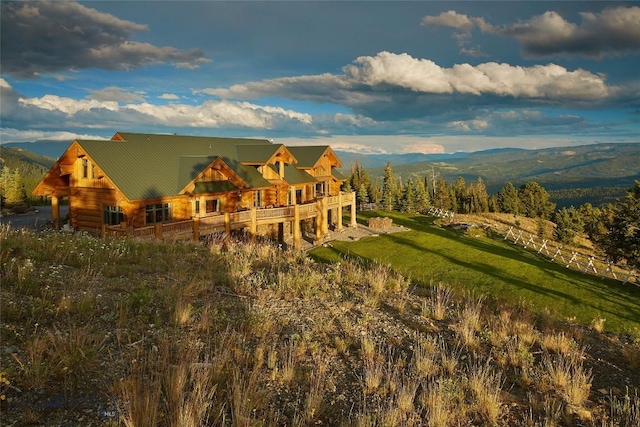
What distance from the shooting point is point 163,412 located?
3840 mm

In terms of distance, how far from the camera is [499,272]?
24.1 m

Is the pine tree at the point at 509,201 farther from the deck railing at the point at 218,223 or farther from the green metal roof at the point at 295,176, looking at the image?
the deck railing at the point at 218,223

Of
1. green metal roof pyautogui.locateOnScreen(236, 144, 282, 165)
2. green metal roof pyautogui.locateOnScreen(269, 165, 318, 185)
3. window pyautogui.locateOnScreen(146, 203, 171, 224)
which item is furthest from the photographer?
green metal roof pyautogui.locateOnScreen(269, 165, 318, 185)

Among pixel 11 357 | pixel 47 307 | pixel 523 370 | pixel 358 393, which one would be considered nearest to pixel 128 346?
pixel 11 357

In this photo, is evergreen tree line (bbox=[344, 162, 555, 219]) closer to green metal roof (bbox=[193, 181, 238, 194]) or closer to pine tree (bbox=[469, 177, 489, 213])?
pine tree (bbox=[469, 177, 489, 213])

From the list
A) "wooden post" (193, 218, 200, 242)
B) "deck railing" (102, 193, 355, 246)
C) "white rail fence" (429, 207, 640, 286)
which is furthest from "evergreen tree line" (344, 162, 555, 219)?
"wooden post" (193, 218, 200, 242)

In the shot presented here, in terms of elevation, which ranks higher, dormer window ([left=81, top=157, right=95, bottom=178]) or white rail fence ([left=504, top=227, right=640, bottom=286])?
dormer window ([left=81, top=157, right=95, bottom=178])

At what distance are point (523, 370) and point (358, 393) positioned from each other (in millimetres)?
2777

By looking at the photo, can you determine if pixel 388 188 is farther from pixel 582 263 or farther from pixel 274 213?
pixel 274 213

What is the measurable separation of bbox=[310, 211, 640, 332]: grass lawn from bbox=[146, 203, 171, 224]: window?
33.7ft

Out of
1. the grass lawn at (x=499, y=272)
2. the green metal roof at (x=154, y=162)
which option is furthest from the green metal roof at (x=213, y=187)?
the grass lawn at (x=499, y=272)

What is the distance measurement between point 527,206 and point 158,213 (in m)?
98.2

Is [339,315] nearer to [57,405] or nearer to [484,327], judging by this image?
[484,327]

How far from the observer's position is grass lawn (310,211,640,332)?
18266 mm
